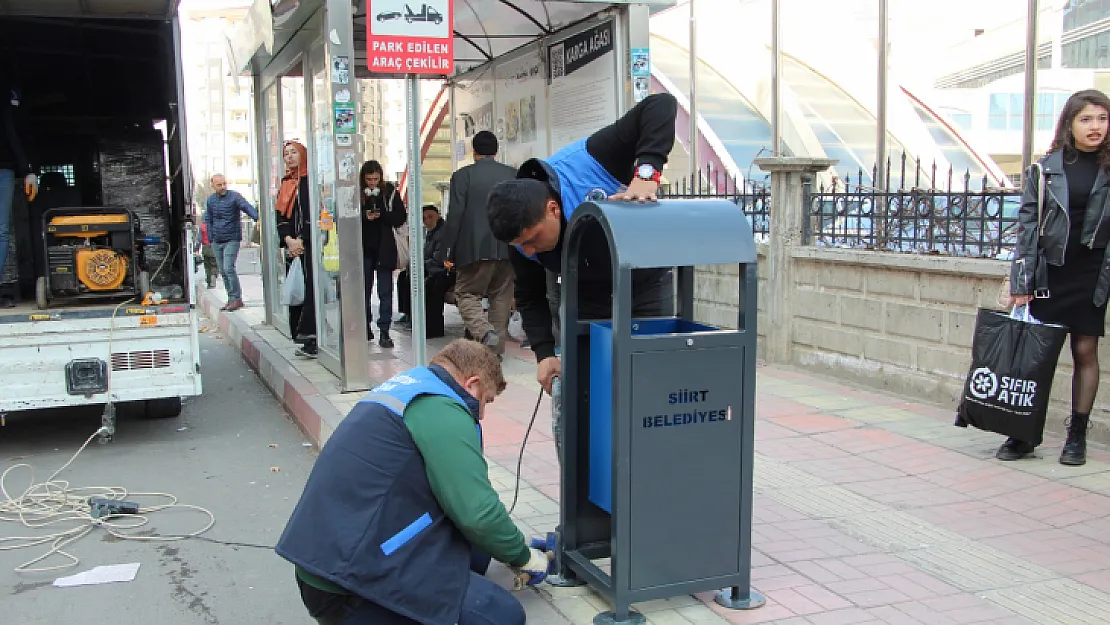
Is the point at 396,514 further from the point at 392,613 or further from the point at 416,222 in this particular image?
the point at 416,222

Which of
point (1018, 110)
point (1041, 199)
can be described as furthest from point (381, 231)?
point (1041, 199)

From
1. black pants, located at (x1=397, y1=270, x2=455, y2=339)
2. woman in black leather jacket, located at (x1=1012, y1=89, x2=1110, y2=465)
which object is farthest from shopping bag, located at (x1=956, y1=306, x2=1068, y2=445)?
black pants, located at (x1=397, y1=270, x2=455, y2=339)

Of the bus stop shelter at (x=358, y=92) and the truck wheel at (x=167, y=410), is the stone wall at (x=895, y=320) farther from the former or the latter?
the truck wheel at (x=167, y=410)

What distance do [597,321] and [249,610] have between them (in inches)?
73.9

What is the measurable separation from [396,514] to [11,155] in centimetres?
725

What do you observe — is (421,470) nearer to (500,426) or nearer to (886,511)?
(886,511)

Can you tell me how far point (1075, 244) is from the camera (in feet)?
16.2

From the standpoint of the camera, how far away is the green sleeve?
2.81 meters

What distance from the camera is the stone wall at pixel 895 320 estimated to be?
19.5ft

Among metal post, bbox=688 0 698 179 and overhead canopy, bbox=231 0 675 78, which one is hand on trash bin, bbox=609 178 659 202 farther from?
metal post, bbox=688 0 698 179

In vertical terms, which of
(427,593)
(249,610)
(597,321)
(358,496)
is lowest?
(249,610)

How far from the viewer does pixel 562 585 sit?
369 cm

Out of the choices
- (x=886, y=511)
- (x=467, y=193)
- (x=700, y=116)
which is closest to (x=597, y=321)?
(x=886, y=511)

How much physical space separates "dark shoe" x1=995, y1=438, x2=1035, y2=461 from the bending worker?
250cm
